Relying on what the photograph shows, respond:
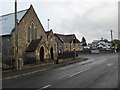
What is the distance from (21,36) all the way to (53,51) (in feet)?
35.7

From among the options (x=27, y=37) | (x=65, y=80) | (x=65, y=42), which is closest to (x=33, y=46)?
(x=27, y=37)

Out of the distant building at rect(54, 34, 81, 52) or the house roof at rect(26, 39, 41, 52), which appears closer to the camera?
the house roof at rect(26, 39, 41, 52)

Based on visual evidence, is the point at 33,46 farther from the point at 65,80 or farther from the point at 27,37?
the point at 65,80

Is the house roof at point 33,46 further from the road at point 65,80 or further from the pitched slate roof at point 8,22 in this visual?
the road at point 65,80

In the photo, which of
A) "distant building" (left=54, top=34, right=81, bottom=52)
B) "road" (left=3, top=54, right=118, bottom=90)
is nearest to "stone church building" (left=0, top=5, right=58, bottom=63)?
"road" (left=3, top=54, right=118, bottom=90)

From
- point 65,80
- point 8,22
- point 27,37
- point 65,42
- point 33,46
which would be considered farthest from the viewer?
point 65,42

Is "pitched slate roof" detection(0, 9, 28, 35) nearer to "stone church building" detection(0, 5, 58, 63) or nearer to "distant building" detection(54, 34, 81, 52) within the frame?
"stone church building" detection(0, 5, 58, 63)

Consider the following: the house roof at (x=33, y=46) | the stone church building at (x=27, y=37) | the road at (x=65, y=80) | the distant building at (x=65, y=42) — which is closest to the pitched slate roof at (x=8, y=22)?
the stone church building at (x=27, y=37)

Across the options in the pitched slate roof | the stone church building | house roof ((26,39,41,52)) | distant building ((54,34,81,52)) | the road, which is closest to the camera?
the road

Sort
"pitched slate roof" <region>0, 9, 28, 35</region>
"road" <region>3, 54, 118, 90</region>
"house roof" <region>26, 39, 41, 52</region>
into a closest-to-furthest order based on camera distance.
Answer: "road" <region>3, 54, 118, 90</region> < "house roof" <region>26, 39, 41, 52</region> < "pitched slate roof" <region>0, 9, 28, 35</region>

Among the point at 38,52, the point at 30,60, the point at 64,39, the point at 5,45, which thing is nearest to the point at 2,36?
the point at 5,45

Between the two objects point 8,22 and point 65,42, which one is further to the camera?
point 65,42

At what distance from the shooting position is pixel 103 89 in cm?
962

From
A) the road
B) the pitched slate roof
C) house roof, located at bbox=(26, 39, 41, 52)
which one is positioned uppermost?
the pitched slate roof
